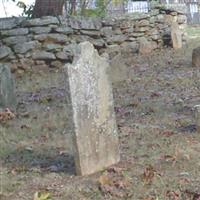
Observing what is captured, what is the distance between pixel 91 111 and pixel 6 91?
3.23 meters

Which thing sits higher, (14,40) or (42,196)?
(14,40)

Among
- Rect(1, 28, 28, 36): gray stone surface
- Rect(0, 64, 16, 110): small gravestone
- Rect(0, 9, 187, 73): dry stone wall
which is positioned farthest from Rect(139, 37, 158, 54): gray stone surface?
Rect(0, 64, 16, 110): small gravestone

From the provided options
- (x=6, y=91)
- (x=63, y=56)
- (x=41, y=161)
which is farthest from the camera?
(x=63, y=56)

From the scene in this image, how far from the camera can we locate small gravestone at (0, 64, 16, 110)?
7.94 metres

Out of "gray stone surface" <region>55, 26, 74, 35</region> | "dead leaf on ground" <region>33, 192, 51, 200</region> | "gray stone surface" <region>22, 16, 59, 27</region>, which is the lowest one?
"dead leaf on ground" <region>33, 192, 51, 200</region>

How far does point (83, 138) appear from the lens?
490cm

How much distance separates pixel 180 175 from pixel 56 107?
A: 11.6ft

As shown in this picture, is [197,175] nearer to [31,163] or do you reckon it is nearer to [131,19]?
[31,163]

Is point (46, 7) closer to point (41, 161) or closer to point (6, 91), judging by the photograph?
point (6, 91)

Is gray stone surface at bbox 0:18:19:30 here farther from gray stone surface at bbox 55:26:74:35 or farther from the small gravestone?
the small gravestone

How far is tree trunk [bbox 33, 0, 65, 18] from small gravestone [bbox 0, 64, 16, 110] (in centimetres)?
472

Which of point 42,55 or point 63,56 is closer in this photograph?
point 42,55

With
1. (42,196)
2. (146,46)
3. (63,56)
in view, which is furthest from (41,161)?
(146,46)

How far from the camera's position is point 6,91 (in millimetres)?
8000
